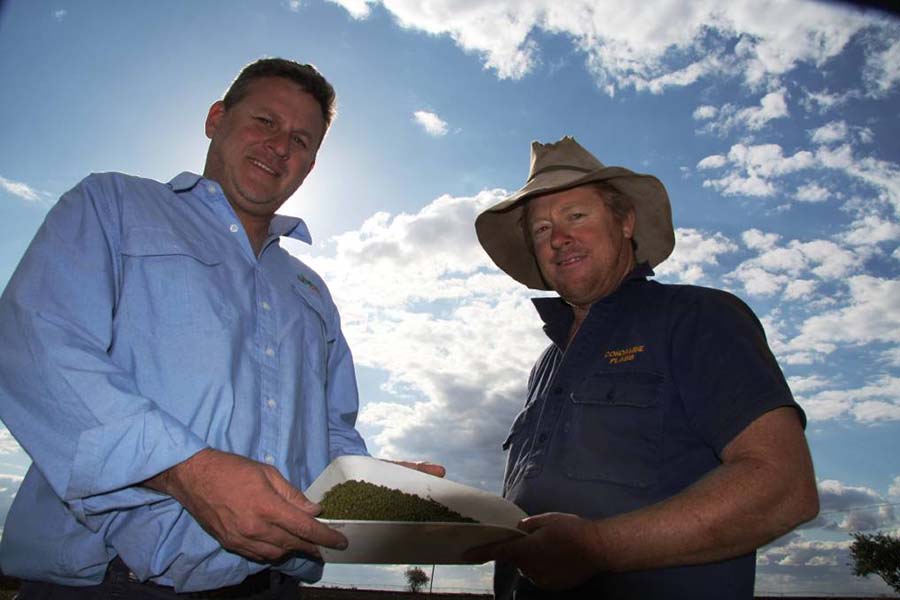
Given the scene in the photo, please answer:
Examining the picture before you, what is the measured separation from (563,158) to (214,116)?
91.7 inches

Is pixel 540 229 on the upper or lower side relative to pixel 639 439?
upper

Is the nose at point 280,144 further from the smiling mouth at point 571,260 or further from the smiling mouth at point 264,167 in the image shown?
the smiling mouth at point 571,260

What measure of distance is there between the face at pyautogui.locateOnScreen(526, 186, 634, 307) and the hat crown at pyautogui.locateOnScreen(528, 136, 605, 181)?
20 centimetres

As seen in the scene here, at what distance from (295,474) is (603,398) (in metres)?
1.60

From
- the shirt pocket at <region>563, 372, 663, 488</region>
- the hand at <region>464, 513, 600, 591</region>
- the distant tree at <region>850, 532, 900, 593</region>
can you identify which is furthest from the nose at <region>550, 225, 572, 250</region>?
the distant tree at <region>850, 532, 900, 593</region>

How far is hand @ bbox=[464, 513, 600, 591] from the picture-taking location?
8.52 ft

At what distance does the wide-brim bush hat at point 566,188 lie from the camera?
385cm

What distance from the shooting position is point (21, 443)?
2119 millimetres

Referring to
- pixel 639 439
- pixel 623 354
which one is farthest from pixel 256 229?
pixel 639 439

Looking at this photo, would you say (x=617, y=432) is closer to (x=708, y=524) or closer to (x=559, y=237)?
(x=708, y=524)

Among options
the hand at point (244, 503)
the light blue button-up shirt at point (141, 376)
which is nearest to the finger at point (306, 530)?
the hand at point (244, 503)

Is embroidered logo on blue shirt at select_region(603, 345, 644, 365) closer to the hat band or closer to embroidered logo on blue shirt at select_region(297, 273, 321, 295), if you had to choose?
the hat band

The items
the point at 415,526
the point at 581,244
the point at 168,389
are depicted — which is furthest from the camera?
the point at 581,244

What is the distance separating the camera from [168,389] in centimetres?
250
